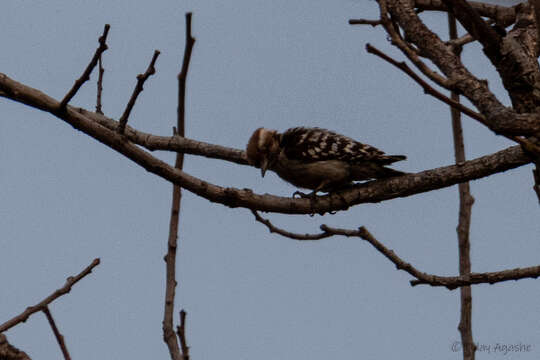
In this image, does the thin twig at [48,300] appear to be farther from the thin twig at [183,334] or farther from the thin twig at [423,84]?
the thin twig at [423,84]

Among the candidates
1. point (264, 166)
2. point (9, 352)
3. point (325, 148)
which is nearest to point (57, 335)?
point (9, 352)

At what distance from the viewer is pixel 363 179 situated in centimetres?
518

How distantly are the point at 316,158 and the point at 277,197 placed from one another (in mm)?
1833

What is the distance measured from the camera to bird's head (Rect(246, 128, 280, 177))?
5250mm

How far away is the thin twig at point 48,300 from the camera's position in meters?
2.45

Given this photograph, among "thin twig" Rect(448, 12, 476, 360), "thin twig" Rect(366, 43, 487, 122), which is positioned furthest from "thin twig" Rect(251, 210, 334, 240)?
"thin twig" Rect(366, 43, 487, 122)

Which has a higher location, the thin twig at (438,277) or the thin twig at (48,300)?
the thin twig at (438,277)

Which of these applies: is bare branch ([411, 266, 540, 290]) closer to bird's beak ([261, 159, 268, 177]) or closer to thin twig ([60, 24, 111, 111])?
thin twig ([60, 24, 111, 111])

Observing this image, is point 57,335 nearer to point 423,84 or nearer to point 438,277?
point 423,84

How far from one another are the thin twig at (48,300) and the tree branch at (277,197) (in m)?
0.54

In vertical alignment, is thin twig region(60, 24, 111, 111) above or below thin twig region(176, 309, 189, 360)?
above

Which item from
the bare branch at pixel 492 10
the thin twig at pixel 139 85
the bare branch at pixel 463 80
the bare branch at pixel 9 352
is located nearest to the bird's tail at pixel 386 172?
the bare branch at pixel 492 10

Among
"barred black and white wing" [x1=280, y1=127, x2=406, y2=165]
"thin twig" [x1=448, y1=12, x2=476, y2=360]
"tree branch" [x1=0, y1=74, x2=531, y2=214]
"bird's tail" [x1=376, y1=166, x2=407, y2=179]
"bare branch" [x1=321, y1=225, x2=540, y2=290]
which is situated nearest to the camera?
"tree branch" [x1=0, y1=74, x2=531, y2=214]

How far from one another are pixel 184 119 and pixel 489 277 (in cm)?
134
